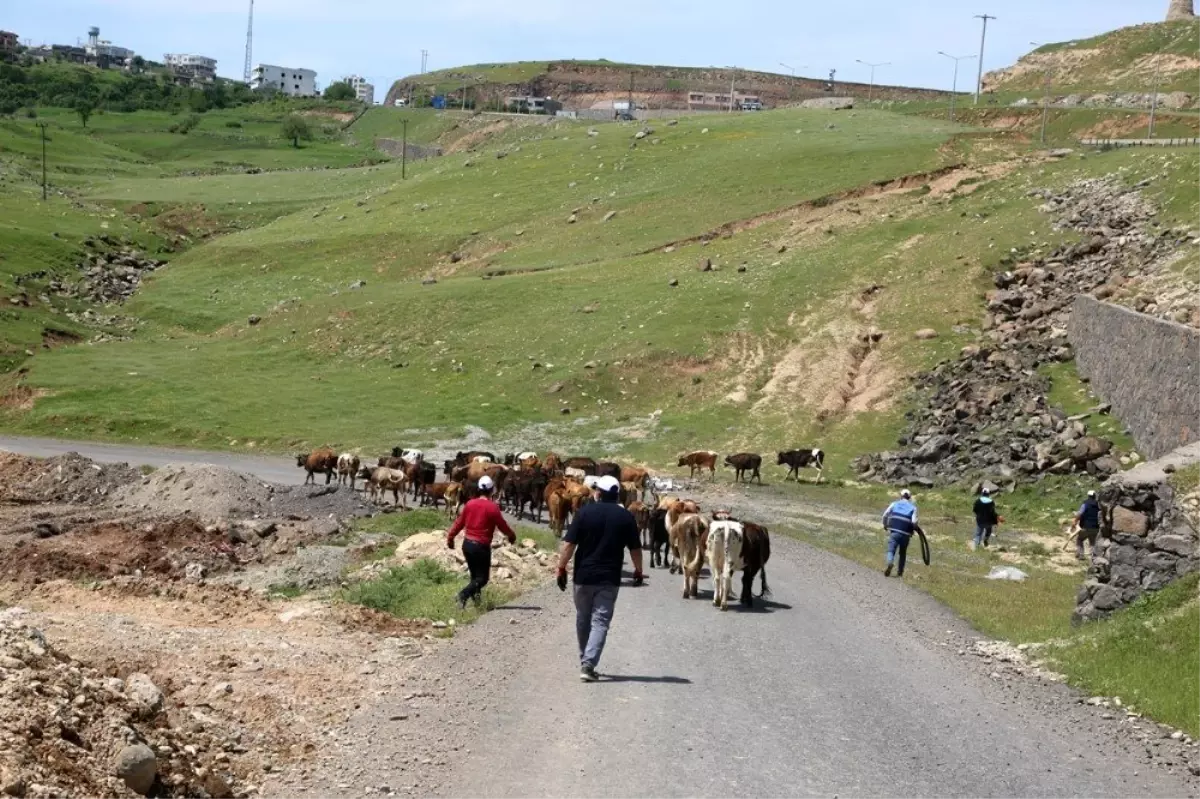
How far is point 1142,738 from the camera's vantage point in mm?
13078

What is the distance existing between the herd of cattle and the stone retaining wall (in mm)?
5107

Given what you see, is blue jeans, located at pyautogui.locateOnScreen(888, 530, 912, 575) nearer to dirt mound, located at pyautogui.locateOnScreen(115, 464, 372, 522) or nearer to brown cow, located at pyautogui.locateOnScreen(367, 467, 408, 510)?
dirt mound, located at pyautogui.locateOnScreen(115, 464, 372, 522)

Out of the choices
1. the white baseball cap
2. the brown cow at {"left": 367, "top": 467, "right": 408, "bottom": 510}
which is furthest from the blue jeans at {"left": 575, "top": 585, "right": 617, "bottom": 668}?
the brown cow at {"left": 367, "top": 467, "right": 408, "bottom": 510}

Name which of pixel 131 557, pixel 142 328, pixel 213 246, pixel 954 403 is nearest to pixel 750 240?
pixel 954 403

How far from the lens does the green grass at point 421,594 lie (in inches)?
722

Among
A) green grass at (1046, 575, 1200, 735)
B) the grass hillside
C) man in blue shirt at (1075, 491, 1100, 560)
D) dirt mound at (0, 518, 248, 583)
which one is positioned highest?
the grass hillside

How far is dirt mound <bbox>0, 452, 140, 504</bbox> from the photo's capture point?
35.4 meters

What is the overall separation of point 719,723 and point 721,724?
0.12 ft

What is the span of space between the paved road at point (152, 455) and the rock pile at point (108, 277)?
98.2 ft

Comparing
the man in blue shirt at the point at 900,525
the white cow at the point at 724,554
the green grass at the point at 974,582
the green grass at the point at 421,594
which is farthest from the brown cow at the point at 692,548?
the man in blue shirt at the point at 900,525

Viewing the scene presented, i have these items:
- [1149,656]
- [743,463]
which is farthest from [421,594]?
[743,463]

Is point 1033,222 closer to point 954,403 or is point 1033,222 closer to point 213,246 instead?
point 954,403

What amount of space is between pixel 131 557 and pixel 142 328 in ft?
165

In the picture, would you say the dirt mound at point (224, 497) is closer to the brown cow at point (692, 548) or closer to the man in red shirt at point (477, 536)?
the brown cow at point (692, 548)
